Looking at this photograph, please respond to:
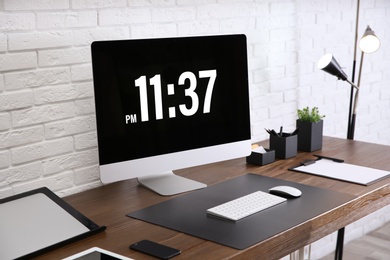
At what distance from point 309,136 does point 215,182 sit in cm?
58

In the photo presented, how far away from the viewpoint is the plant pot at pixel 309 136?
2.62m

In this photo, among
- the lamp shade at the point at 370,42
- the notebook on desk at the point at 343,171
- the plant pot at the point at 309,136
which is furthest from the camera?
the lamp shade at the point at 370,42

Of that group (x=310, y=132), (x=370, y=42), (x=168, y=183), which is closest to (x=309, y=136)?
(x=310, y=132)

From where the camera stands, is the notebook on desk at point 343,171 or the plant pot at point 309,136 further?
the plant pot at point 309,136

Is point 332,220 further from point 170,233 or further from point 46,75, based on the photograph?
point 46,75

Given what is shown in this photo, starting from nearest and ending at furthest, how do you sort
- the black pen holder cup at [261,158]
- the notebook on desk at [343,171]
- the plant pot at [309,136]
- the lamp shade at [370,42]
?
1. the notebook on desk at [343,171]
2. the black pen holder cup at [261,158]
3. the plant pot at [309,136]
4. the lamp shade at [370,42]

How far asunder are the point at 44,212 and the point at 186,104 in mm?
622

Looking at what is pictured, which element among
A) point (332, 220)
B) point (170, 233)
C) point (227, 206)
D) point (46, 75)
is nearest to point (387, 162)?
point (332, 220)

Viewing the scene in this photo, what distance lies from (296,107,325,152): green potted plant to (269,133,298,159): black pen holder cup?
9 cm

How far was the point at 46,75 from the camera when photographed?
6.79 feet

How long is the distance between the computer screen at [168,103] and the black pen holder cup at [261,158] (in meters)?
0.14

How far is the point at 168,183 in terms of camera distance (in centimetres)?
218

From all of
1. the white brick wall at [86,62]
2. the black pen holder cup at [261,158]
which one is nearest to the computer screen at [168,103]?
the black pen holder cup at [261,158]

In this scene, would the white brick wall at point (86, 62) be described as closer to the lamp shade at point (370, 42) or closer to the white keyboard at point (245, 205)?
the lamp shade at point (370, 42)
